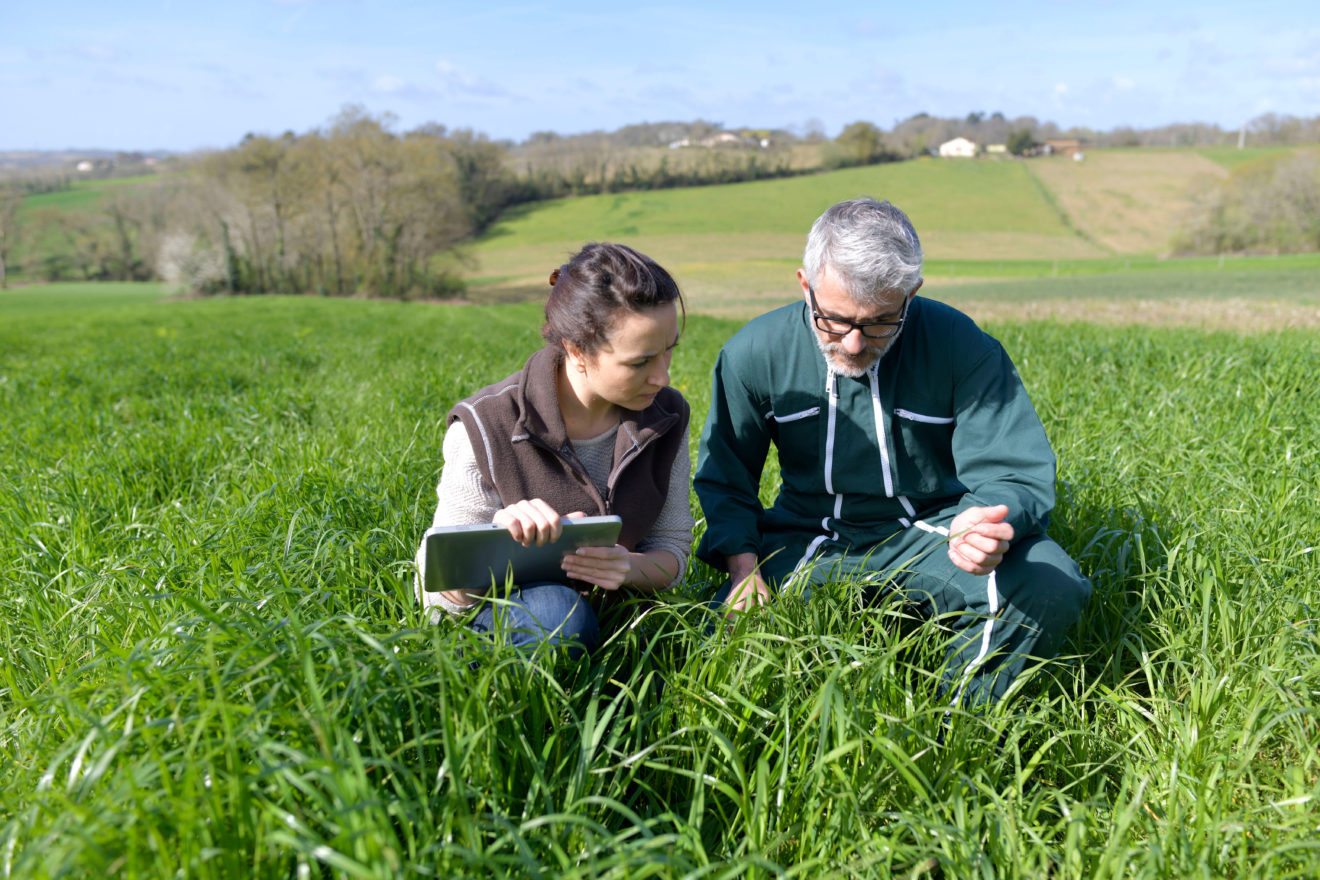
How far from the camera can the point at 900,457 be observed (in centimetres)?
278

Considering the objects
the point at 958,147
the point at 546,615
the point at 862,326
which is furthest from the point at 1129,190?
the point at 546,615

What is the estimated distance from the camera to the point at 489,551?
Answer: 215 centimetres

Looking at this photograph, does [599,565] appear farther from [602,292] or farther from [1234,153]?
[1234,153]

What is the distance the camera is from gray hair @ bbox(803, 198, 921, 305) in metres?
2.38

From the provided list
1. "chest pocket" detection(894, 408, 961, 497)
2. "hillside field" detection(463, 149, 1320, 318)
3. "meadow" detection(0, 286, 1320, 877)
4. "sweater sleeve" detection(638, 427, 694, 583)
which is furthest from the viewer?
"hillside field" detection(463, 149, 1320, 318)

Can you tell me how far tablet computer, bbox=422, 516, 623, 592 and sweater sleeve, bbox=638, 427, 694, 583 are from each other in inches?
16.0

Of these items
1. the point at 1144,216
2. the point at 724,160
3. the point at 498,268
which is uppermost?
the point at 724,160

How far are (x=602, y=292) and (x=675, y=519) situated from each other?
784mm

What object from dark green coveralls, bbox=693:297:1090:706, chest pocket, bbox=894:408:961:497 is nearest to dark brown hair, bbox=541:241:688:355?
dark green coveralls, bbox=693:297:1090:706

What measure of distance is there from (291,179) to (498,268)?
50.7ft

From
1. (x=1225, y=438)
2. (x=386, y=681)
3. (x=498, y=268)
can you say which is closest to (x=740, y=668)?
(x=386, y=681)

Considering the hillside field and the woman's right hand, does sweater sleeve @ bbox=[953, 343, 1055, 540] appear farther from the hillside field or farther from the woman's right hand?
the hillside field

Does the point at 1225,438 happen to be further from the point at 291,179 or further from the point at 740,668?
the point at 291,179

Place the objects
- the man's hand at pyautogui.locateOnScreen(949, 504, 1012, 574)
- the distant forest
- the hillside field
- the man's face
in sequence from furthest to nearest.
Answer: the hillside field
the distant forest
the man's face
the man's hand at pyautogui.locateOnScreen(949, 504, 1012, 574)
